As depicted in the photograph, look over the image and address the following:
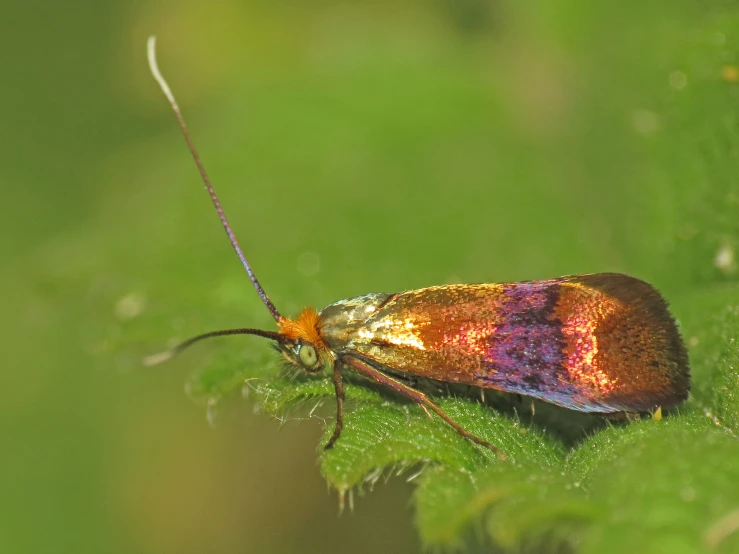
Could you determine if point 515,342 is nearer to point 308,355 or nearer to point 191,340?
point 308,355

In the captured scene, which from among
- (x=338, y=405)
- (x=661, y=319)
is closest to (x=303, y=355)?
(x=338, y=405)

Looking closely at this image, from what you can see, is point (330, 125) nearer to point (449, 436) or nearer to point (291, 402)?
point (291, 402)

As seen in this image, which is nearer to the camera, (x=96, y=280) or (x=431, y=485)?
(x=431, y=485)

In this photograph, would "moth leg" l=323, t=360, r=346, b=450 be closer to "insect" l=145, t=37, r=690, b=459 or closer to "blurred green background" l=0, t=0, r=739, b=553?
"insect" l=145, t=37, r=690, b=459

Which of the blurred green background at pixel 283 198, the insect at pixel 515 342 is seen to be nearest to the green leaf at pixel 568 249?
the blurred green background at pixel 283 198

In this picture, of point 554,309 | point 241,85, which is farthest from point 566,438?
point 241,85

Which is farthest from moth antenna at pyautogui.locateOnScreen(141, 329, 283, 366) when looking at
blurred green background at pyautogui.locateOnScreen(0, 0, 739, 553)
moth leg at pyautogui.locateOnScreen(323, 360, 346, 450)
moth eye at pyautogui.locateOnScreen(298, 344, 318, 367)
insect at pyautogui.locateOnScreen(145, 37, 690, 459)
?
blurred green background at pyautogui.locateOnScreen(0, 0, 739, 553)
